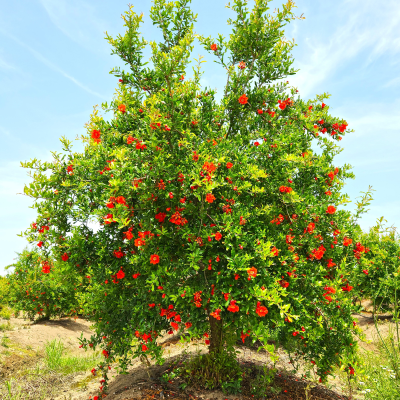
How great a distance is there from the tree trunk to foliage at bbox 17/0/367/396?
0.06 feet

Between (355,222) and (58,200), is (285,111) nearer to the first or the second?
(355,222)

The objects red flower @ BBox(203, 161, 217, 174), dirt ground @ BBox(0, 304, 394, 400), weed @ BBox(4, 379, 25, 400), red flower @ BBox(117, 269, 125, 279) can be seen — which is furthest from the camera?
weed @ BBox(4, 379, 25, 400)

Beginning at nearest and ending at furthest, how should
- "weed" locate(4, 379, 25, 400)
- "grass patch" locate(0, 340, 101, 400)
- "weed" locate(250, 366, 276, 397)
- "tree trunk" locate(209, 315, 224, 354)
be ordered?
"weed" locate(250, 366, 276, 397) → "tree trunk" locate(209, 315, 224, 354) → "weed" locate(4, 379, 25, 400) → "grass patch" locate(0, 340, 101, 400)

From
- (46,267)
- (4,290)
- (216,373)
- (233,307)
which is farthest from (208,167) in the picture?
(4,290)

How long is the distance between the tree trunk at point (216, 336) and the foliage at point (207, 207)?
0.06ft

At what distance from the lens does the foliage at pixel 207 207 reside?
12.2 ft

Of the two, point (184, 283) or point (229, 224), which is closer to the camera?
point (229, 224)

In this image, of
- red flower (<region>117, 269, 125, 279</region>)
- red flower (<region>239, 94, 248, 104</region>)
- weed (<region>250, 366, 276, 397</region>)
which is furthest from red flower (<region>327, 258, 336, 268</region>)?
red flower (<region>117, 269, 125, 279</region>)

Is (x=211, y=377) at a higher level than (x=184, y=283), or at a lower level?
lower

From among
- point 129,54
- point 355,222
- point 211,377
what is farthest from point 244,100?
point 211,377

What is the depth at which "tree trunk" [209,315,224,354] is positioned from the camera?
5.00m

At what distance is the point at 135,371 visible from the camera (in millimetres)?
6160

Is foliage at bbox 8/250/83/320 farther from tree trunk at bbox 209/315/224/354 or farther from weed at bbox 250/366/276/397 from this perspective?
weed at bbox 250/366/276/397

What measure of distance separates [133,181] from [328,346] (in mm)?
3940
